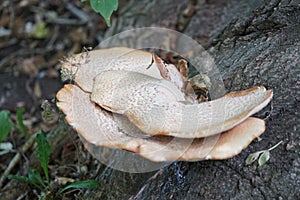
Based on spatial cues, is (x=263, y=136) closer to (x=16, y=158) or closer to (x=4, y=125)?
(x=4, y=125)

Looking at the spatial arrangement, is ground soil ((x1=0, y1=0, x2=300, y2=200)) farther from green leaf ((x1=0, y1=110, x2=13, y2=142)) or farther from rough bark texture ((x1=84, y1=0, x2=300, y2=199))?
green leaf ((x1=0, y1=110, x2=13, y2=142))

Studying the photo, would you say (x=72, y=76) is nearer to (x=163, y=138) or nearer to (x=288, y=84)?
(x=163, y=138)

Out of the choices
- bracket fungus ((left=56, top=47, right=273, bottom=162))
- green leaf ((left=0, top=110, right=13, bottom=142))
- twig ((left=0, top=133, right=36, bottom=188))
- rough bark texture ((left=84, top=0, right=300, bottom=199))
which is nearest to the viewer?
bracket fungus ((left=56, top=47, right=273, bottom=162))

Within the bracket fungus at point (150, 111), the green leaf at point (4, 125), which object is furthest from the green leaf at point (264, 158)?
the green leaf at point (4, 125)

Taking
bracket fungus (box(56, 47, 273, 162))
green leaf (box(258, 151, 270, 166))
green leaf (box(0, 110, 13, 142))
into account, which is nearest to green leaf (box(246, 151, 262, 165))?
green leaf (box(258, 151, 270, 166))

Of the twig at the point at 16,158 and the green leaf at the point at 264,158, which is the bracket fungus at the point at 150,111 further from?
the twig at the point at 16,158

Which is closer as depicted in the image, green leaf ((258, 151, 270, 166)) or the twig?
green leaf ((258, 151, 270, 166))
